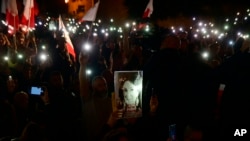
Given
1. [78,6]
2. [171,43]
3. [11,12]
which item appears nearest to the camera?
[171,43]

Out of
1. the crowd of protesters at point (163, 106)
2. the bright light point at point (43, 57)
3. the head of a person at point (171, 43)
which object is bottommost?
the crowd of protesters at point (163, 106)

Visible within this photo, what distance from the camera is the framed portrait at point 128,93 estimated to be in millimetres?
5379

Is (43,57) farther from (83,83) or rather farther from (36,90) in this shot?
(83,83)

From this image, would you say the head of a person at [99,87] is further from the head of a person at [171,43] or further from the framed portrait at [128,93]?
the head of a person at [171,43]

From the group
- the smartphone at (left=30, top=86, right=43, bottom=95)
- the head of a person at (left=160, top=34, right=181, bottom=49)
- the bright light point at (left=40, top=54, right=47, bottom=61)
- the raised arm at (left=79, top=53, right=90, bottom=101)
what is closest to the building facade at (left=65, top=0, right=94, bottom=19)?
the bright light point at (left=40, top=54, right=47, bottom=61)

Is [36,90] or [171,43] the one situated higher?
[171,43]

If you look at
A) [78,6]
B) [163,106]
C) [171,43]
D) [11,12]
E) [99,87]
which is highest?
[78,6]

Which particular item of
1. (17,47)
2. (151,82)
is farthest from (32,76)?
(151,82)

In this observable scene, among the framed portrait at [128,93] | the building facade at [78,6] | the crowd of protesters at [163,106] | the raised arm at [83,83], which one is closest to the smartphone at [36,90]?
the crowd of protesters at [163,106]

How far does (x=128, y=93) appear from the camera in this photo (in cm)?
545

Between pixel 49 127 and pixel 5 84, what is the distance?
214cm

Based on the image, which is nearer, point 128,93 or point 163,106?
point 128,93

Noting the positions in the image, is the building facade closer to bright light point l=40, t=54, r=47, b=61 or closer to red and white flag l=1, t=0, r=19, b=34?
red and white flag l=1, t=0, r=19, b=34

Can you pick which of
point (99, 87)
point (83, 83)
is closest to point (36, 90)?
point (83, 83)
